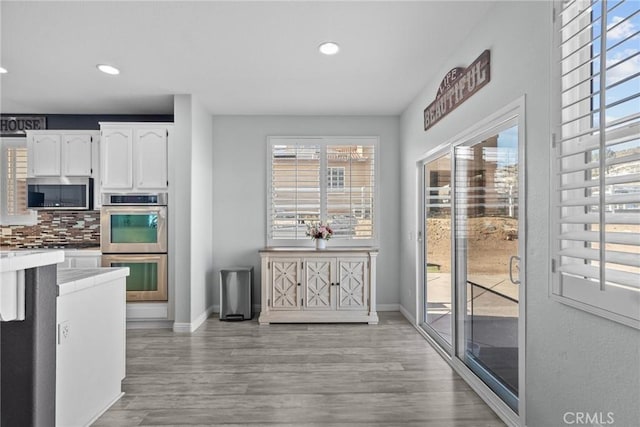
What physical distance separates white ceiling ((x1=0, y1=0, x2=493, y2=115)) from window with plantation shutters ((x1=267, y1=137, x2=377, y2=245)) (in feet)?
2.18

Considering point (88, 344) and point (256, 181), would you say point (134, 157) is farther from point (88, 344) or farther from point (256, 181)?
point (88, 344)

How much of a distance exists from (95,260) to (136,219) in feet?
2.21

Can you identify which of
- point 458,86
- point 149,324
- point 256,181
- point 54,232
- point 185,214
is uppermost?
point 458,86

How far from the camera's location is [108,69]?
3.40 metres

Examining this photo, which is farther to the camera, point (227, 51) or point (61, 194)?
point (61, 194)

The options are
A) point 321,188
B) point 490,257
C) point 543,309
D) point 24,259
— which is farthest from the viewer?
point 321,188

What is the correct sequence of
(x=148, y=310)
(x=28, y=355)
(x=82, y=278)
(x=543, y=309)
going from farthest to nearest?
1. (x=148, y=310)
2. (x=82, y=278)
3. (x=543, y=309)
4. (x=28, y=355)

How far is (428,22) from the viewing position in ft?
8.45

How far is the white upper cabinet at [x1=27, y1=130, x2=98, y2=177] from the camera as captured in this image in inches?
171

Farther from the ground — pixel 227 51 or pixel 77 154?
pixel 227 51

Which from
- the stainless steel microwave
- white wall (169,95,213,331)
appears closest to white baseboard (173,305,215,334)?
white wall (169,95,213,331)

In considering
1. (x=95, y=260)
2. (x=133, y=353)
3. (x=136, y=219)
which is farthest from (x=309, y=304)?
(x=95, y=260)

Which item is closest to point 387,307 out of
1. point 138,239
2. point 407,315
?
point 407,315

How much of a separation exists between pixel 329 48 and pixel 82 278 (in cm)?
247
